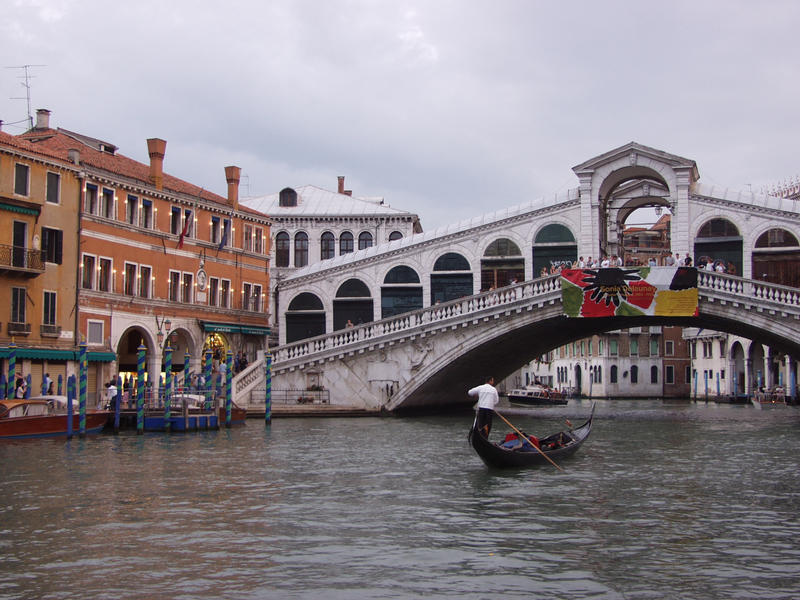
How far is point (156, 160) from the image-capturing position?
Answer: 32.3 m

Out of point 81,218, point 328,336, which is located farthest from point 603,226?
point 81,218

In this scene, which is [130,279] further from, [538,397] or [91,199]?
[538,397]

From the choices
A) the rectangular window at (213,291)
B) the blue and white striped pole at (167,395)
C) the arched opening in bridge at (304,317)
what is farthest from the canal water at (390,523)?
the arched opening in bridge at (304,317)

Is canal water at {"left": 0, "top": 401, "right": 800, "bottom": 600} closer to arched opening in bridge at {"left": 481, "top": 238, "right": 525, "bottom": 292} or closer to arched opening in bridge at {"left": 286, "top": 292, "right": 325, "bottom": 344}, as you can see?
arched opening in bridge at {"left": 481, "top": 238, "right": 525, "bottom": 292}

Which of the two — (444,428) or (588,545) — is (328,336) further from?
(588,545)

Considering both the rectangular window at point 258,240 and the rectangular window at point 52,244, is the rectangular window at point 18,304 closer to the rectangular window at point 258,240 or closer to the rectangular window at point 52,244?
the rectangular window at point 52,244

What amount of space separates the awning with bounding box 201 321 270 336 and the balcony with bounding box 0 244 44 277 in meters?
7.77

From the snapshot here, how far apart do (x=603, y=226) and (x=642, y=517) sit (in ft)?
76.0

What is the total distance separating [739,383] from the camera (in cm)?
5256

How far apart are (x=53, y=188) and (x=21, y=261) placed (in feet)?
8.48

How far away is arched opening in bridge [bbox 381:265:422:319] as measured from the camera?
35.2 m

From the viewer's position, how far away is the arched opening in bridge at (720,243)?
32219 millimetres

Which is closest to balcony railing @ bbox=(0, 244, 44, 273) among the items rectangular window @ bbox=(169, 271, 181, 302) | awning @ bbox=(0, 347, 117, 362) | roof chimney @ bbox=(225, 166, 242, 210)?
awning @ bbox=(0, 347, 117, 362)

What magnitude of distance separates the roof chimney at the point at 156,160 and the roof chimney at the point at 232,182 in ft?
12.4
